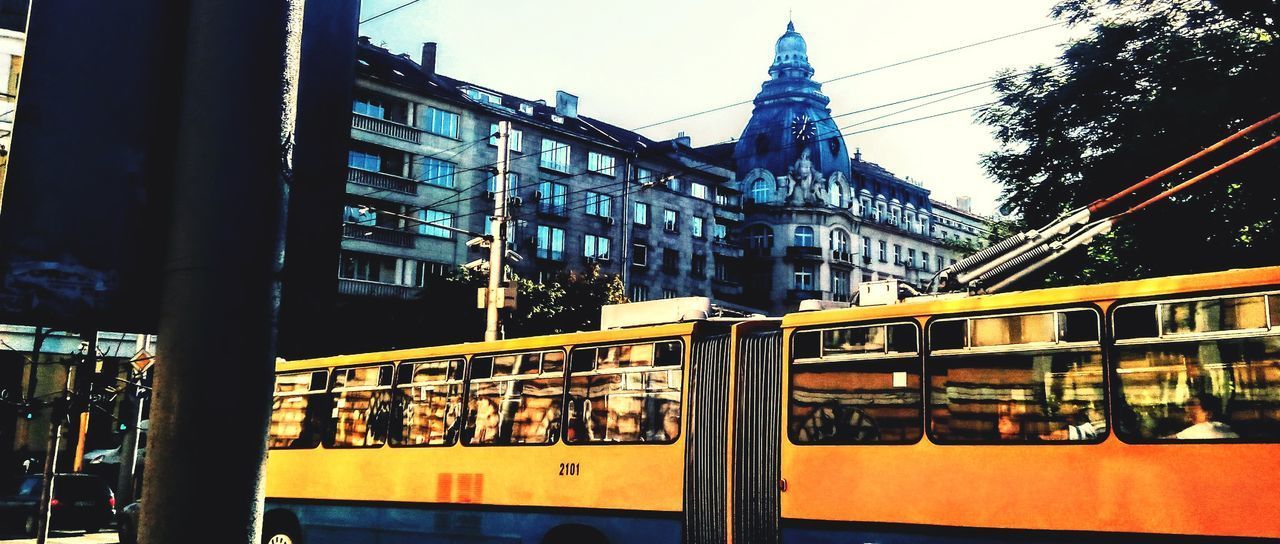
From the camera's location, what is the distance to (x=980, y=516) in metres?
9.06

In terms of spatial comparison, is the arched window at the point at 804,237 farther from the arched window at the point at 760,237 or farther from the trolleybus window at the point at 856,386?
the trolleybus window at the point at 856,386

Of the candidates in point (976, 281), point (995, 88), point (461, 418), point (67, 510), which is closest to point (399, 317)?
point (67, 510)

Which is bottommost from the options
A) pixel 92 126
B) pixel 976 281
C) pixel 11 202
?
pixel 11 202

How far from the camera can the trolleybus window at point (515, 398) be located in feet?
40.8

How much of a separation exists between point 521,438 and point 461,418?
1100mm

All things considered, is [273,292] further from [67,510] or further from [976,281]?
[67,510]

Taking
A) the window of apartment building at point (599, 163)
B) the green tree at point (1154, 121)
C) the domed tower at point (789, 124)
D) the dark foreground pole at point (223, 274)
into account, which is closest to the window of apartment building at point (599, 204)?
the window of apartment building at point (599, 163)

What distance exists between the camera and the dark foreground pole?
2098 mm

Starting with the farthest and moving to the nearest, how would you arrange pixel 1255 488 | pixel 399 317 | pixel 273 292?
pixel 399 317
pixel 1255 488
pixel 273 292

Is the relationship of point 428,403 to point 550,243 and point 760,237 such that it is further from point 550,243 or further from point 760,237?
point 760,237

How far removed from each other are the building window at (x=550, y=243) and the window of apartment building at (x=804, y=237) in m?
26.6

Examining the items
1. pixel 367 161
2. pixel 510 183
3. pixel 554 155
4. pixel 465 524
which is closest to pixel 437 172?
pixel 367 161

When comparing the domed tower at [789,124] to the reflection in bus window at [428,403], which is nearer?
the reflection in bus window at [428,403]

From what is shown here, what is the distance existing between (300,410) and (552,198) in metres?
40.3
